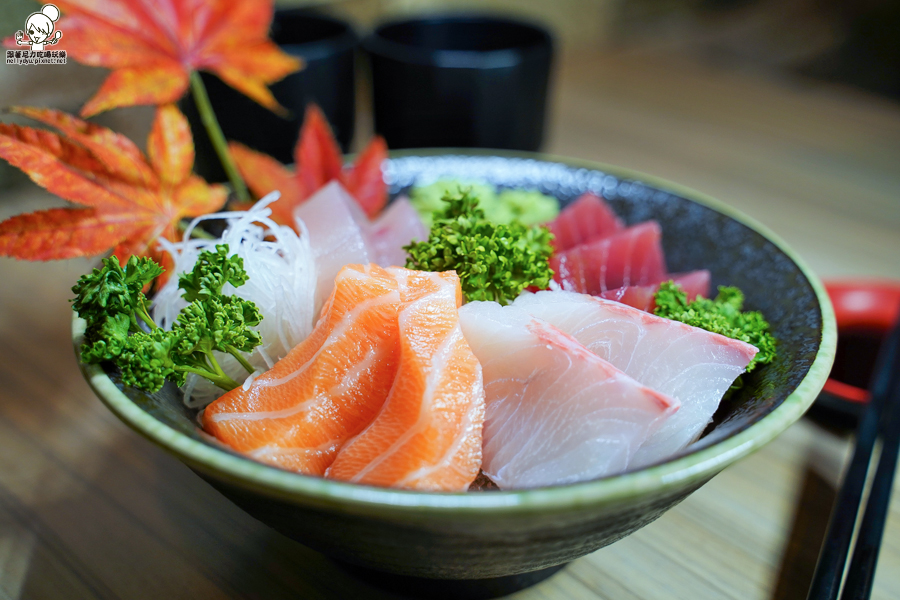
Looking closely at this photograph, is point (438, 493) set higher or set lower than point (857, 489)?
higher

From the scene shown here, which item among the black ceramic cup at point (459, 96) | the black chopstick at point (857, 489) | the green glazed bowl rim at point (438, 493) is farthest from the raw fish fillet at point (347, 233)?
the black chopstick at point (857, 489)

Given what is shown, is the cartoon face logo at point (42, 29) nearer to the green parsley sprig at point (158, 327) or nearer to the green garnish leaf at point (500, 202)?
the green parsley sprig at point (158, 327)

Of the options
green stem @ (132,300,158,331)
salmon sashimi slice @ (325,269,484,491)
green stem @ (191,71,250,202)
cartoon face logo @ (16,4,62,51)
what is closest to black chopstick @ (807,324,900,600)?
salmon sashimi slice @ (325,269,484,491)

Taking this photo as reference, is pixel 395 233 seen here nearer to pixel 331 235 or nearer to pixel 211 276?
pixel 331 235

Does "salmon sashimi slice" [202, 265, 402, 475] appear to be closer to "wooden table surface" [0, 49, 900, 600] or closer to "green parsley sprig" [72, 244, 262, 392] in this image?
"green parsley sprig" [72, 244, 262, 392]

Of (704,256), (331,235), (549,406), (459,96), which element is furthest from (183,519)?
(459,96)

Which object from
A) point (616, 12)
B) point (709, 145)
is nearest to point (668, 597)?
point (709, 145)
